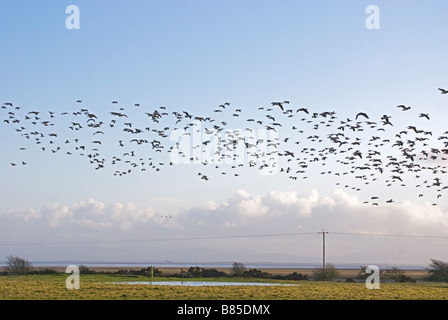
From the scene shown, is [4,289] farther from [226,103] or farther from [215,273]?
[215,273]

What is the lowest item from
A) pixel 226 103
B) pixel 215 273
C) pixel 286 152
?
pixel 215 273

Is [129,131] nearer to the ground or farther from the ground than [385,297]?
farther from the ground

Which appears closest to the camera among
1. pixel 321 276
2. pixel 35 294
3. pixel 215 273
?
pixel 35 294

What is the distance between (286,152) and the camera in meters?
46.8

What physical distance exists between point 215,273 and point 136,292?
1923 inches

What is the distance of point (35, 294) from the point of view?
4216 centimetres

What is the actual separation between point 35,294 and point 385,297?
25.5m

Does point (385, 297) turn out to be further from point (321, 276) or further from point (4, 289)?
point (321, 276)
